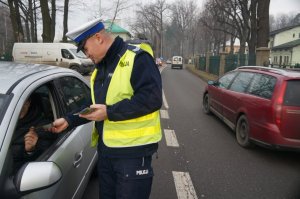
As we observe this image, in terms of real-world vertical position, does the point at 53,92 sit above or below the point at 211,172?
above

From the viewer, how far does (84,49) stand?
2.31 m

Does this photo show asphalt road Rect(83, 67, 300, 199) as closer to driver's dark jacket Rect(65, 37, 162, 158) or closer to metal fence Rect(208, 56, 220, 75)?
driver's dark jacket Rect(65, 37, 162, 158)

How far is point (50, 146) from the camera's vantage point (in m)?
2.62

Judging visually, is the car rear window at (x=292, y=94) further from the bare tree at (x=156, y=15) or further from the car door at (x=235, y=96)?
the bare tree at (x=156, y=15)

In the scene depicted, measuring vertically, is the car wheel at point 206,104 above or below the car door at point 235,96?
below

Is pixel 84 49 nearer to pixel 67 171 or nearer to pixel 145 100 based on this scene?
pixel 145 100

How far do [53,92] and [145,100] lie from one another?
4.01 ft

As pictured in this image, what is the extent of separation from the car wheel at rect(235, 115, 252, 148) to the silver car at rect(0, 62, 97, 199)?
331 centimetres

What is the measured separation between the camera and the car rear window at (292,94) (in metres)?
5.13

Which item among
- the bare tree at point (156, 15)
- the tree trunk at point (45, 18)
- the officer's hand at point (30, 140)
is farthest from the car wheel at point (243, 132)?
the bare tree at point (156, 15)

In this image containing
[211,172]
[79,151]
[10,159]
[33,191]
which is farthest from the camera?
[211,172]

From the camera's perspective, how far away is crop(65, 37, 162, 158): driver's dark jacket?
2.12 metres

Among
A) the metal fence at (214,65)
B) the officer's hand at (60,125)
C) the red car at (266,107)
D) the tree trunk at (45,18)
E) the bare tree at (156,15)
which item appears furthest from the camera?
the bare tree at (156,15)

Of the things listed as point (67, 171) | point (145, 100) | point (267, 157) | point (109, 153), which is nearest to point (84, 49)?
point (145, 100)
